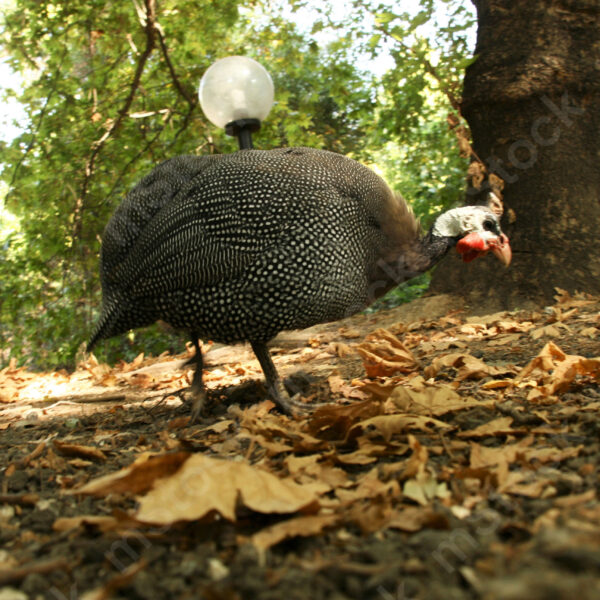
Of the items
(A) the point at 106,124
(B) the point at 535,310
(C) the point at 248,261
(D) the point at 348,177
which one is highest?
(A) the point at 106,124

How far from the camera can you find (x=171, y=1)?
6.89 metres

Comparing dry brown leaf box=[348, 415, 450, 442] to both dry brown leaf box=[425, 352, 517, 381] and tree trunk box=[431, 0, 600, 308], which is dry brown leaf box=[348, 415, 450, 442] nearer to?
dry brown leaf box=[425, 352, 517, 381]

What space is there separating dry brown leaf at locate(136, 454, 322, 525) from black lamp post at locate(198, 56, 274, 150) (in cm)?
364

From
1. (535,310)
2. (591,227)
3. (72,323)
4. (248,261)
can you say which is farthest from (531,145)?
(72,323)

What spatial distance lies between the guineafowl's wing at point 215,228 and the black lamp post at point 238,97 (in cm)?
185

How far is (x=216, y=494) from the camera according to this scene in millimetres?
1435

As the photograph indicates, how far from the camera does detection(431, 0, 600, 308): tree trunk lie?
4863 mm

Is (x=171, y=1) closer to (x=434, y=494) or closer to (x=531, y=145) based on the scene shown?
(x=531, y=145)

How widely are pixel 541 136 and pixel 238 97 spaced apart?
261cm

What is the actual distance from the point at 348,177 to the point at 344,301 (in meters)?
0.69

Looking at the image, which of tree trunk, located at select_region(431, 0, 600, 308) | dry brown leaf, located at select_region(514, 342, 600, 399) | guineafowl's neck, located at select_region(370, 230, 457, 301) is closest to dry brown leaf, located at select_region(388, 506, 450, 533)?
dry brown leaf, located at select_region(514, 342, 600, 399)

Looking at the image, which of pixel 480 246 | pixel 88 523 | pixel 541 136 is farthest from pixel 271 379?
pixel 541 136

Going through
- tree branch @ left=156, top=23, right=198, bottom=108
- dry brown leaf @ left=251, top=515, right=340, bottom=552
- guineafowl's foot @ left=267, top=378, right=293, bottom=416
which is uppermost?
tree branch @ left=156, top=23, right=198, bottom=108

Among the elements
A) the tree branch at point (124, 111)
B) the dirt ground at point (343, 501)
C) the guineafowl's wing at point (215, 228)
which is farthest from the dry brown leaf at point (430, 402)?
the tree branch at point (124, 111)
